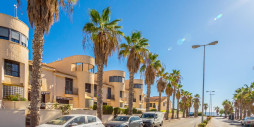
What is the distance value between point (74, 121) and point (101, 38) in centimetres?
1071

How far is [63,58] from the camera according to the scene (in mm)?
36438

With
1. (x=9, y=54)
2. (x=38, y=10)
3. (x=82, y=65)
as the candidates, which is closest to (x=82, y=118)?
(x=38, y=10)

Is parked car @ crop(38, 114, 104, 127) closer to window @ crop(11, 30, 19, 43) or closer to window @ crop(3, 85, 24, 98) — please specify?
window @ crop(3, 85, 24, 98)

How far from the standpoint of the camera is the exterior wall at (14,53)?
2014 cm

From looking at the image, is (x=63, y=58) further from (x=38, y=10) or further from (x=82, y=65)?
(x=38, y=10)

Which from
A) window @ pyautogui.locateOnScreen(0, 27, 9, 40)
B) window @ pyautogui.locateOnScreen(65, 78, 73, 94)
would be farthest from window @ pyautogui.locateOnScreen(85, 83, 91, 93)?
window @ pyautogui.locateOnScreen(0, 27, 9, 40)

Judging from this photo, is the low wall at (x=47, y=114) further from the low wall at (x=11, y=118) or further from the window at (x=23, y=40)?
the window at (x=23, y=40)

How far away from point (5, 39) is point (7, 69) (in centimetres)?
295

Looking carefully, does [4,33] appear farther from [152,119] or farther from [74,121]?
[152,119]

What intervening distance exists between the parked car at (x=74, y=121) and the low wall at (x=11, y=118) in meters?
4.75

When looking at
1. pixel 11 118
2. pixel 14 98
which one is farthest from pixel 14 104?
pixel 11 118

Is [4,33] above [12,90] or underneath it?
above

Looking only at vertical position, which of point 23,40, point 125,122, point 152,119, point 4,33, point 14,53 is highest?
point 4,33

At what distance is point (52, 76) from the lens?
30328 mm
